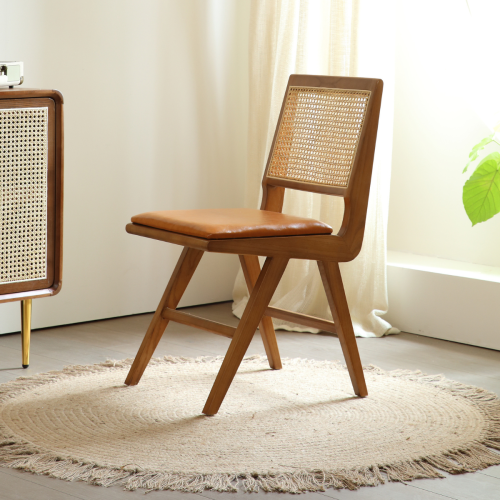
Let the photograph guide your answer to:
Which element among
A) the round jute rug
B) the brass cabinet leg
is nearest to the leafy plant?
the round jute rug

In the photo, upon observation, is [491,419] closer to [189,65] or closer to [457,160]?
[457,160]

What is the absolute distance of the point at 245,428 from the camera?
5.65ft

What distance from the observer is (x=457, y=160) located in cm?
304

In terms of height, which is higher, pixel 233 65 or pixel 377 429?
pixel 233 65

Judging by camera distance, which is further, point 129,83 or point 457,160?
point 457,160

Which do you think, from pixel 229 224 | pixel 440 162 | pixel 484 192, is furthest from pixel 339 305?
pixel 440 162

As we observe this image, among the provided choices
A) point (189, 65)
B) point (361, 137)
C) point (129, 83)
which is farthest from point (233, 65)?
point (361, 137)

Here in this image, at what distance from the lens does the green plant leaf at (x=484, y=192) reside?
243cm

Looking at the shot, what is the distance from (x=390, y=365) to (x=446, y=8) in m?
1.47

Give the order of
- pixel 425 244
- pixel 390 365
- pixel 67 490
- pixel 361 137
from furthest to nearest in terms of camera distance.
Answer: pixel 425 244 → pixel 390 365 → pixel 361 137 → pixel 67 490

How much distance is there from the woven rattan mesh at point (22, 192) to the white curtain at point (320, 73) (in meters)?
0.99

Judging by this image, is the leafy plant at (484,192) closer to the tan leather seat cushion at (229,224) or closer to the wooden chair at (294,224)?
the wooden chair at (294,224)

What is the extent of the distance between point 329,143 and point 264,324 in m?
0.52

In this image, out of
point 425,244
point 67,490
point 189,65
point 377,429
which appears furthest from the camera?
point 425,244
